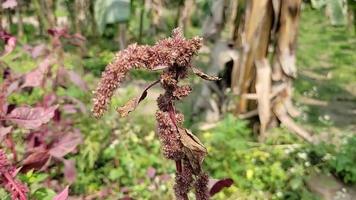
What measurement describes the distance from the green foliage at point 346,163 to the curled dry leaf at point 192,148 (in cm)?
246

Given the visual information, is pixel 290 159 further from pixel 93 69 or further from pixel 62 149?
pixel 93 69

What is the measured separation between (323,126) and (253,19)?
1179 mm

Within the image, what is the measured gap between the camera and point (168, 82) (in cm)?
104

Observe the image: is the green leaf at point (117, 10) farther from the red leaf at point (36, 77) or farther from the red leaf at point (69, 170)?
the red leaf at point (69, 170)

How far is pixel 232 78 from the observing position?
167 inches

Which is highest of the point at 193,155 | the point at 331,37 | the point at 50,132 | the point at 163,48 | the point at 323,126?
the point at 163,48

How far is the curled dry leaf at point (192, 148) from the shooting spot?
1015 mm

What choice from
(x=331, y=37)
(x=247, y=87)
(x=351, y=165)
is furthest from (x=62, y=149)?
(x=331, y=37)

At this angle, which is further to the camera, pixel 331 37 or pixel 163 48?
pixel 331 37

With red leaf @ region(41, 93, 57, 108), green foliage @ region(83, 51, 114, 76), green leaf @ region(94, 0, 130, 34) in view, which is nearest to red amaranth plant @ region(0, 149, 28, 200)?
red leaf @ region(41, 93, 57, 108)

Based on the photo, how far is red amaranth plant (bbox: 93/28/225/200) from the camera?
990mm

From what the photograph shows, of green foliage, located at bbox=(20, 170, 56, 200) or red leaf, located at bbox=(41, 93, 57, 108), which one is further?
red leaf, located at bbox=(41, 93, 57, 108)

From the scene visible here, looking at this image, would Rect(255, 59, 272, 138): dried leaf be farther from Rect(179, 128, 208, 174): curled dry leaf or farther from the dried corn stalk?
Rect(179, 128, 208, 174): curled dry leaf

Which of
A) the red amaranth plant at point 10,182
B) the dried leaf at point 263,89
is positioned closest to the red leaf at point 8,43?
the red amaranth plant at point 10,182
